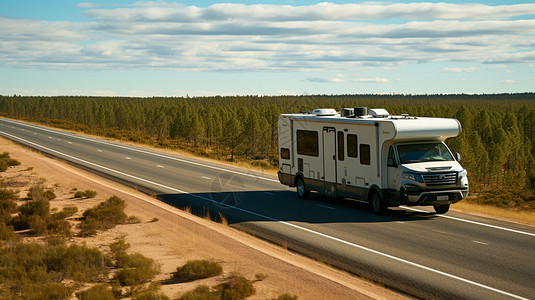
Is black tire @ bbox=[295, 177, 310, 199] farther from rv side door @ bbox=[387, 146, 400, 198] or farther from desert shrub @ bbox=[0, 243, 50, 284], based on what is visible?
desert shrub @ bbox=[0, 243, 50, 284]

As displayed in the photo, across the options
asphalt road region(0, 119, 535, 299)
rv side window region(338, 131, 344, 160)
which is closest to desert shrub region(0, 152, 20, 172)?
asphalt road region(0, 119, 535, 299)

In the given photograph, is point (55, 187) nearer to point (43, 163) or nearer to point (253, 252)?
point (43, 163)

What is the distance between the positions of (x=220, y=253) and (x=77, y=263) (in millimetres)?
3100

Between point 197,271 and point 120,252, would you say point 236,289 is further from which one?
point 120,252

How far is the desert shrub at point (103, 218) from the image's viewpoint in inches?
680

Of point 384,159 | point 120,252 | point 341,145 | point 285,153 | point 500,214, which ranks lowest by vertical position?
point 500,214

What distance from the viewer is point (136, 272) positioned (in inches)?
450

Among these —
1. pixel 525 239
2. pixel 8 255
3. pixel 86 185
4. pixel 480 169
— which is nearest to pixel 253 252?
pixel 8 255

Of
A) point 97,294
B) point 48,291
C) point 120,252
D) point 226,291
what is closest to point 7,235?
point 120,252

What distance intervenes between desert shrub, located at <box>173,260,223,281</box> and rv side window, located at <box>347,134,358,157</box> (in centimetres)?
922

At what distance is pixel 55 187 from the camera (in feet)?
89.3

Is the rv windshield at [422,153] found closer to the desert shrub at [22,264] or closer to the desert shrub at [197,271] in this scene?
the desert shrub at [197,271]

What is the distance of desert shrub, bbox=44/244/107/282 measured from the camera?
11726mm

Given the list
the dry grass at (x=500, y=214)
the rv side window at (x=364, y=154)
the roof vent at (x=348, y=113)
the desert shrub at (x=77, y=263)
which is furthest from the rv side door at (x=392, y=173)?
the desert shrub at (x=77, y=263)
